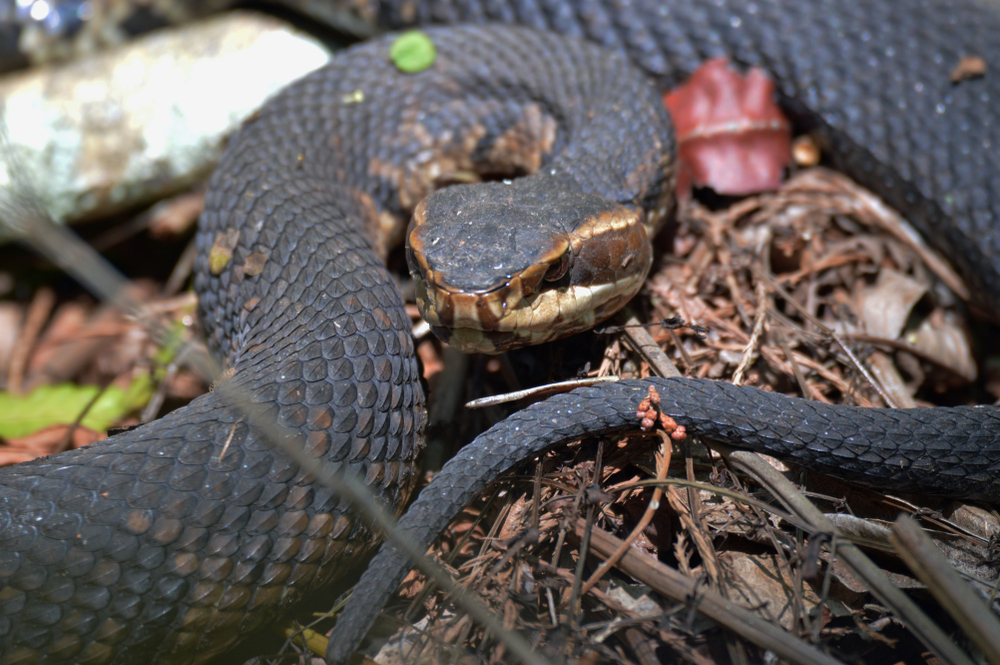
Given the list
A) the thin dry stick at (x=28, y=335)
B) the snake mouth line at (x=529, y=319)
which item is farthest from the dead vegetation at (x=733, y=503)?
the thin dry stick at (x=28, y=335)

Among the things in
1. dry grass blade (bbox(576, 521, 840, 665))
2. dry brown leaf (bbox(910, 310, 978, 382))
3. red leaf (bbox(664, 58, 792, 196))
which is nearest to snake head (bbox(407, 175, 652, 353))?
dry grass blade (bbox(576, 521, 840, 665))

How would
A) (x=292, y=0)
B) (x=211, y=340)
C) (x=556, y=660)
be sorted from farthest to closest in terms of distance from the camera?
1. (x=292, y=0)
2. (x=211, y=340)
3. (x=556, y=660)

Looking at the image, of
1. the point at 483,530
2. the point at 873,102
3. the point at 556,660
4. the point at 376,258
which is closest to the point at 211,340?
the point at 376,258

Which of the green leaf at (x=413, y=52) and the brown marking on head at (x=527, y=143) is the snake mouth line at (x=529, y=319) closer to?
the brown marking on head at (x=527, y=143)

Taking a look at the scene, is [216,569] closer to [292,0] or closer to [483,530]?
[483,530]

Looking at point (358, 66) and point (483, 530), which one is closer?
point (483, 530)
